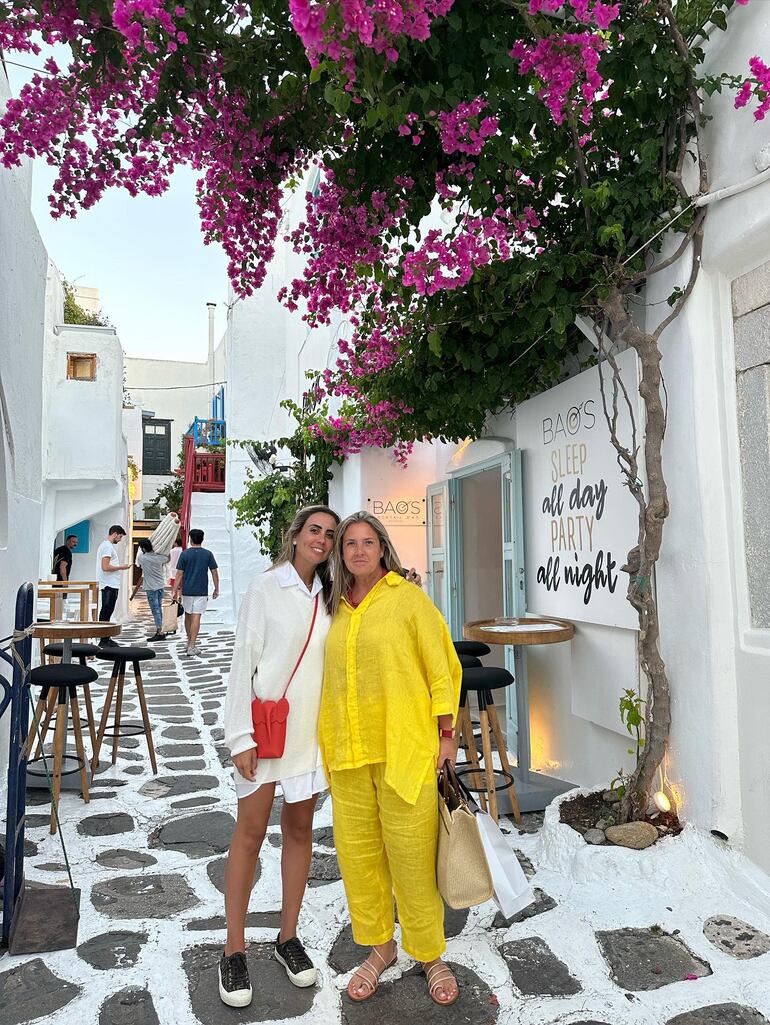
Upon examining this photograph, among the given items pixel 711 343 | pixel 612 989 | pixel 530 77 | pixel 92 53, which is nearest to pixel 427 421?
pixel 711 343

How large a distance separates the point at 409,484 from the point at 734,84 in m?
6.62

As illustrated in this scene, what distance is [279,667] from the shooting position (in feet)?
8.63

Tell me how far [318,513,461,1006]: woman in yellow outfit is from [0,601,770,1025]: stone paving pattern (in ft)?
0.73

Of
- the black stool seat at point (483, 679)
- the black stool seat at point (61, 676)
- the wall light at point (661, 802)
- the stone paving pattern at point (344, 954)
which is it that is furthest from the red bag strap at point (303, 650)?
the black stool seat at point (61, 676)

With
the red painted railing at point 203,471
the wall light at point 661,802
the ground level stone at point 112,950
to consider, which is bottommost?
the ground level stone at point 112,950

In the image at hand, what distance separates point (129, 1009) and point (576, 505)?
340 cm

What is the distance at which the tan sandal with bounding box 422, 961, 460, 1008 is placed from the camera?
2.52m

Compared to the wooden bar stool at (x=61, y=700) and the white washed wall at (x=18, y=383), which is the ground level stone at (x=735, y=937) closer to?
the wooden bar stool at (x=61, y=700)

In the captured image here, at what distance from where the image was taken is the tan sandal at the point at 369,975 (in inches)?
100.0

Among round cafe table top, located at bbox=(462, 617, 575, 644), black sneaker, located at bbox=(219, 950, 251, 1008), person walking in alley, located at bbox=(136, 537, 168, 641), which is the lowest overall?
black sneaker, located at bbox=(219, 950, 251, 1008)

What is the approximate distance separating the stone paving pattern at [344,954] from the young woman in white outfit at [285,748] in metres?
0.18

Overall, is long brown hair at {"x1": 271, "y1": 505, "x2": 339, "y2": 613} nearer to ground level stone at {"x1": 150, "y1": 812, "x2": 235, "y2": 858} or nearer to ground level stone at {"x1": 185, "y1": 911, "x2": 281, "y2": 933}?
ground level stone at {"x1": 185, "y1": 911, "x2": 281, "y2": 933}

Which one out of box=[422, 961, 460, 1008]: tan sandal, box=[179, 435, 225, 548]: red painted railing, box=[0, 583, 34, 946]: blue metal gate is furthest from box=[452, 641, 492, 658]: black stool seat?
box=[179, 435, 225, 548]: red painted railing

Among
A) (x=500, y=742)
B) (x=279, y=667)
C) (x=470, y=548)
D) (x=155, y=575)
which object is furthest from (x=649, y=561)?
(x=155, y=575)
